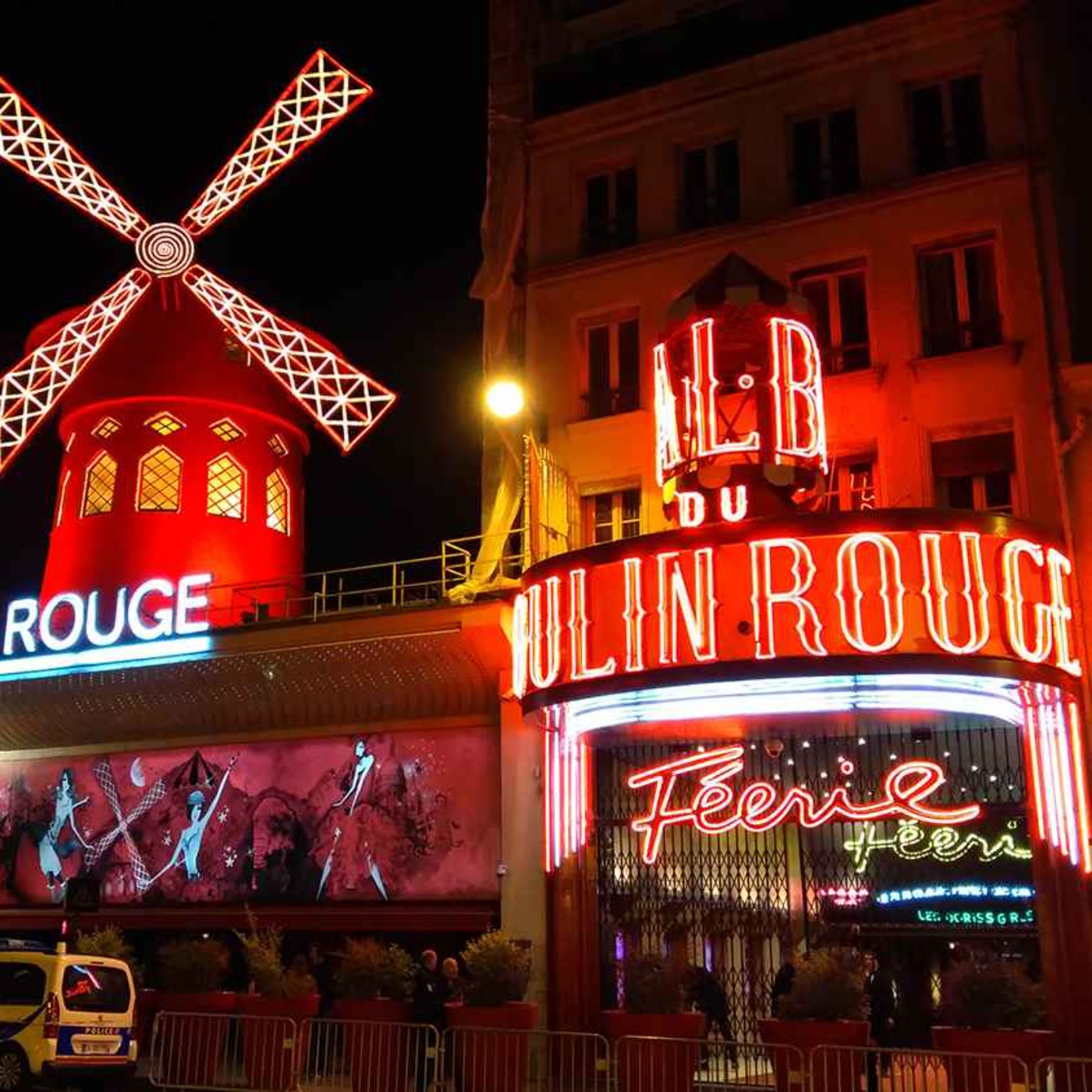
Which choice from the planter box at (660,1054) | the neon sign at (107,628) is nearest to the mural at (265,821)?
the neon sign at (107,628)

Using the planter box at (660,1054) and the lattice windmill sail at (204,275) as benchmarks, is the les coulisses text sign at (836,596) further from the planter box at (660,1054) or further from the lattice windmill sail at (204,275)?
the lattice windmill sail at (204,275)

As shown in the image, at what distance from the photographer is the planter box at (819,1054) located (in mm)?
9602

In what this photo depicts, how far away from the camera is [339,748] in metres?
16.0

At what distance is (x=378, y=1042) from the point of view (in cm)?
1128

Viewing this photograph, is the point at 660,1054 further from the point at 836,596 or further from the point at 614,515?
the point at 614,515

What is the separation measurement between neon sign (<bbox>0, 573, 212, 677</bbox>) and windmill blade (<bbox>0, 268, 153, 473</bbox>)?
3.63m

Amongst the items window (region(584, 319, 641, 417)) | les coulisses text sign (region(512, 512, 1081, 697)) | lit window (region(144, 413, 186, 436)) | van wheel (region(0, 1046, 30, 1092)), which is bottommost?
van wheel (region(0, 1046, 30, 1092))

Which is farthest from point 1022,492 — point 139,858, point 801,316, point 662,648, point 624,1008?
point 139,858

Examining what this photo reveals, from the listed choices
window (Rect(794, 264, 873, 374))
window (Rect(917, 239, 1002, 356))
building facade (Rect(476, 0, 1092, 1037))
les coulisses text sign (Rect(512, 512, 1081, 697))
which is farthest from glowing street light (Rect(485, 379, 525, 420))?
window (Rect(917, 239, 1002, 356))

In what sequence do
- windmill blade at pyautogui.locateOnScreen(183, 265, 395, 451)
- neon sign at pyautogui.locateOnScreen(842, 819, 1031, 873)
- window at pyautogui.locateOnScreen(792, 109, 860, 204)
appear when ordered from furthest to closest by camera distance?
windmill blade at pyautogui.locateOnScreen(183, 265, 395, 451) → window at pyautogui.locateOnScreen(792, 109, 860, 204) → neon sign at pyautogui.locateOnScreen(842, 819, 1031, 873)

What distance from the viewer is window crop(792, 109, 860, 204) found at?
14570mm

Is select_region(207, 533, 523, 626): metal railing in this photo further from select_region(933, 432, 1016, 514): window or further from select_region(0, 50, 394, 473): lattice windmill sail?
select_region(933, 432, 1016, 514): window

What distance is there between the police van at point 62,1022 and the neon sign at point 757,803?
493cm

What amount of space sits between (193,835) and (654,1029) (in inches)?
313
